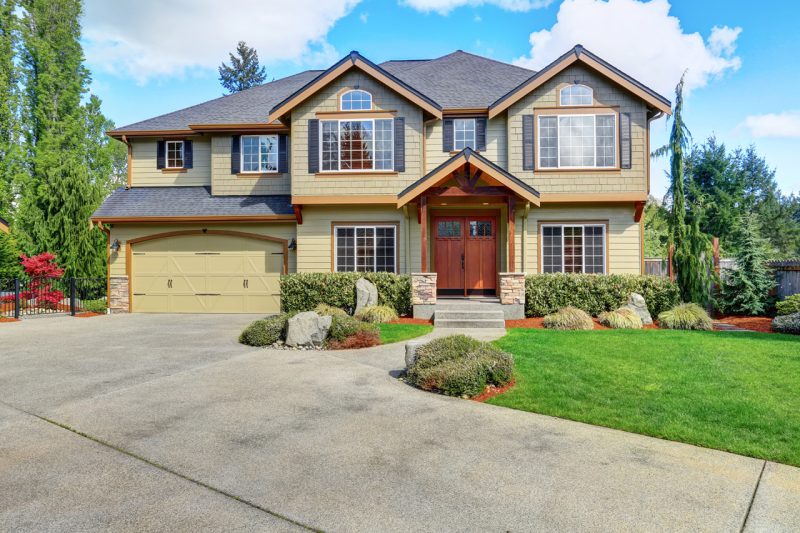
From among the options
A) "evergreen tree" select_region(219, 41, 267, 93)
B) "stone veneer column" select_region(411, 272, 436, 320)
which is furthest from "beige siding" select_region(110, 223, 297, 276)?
"evergreen tree" select_region(219, 41, 267, 93)

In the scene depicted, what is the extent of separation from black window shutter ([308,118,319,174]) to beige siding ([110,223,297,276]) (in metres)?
2.08

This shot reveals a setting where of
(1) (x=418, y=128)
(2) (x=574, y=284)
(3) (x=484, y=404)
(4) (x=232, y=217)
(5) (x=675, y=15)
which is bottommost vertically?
(3) (x=484, y=404)

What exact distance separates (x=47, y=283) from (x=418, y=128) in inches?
555

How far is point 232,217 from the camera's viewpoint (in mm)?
14539

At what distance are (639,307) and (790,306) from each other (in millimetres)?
3803

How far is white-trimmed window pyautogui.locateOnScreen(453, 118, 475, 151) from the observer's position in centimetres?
1457

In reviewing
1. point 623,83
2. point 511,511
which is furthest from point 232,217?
point 511,511

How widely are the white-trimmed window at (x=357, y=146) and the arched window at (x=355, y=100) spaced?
423 millimetres

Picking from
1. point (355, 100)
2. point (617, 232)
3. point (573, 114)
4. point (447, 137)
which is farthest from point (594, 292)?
point (355, 100)

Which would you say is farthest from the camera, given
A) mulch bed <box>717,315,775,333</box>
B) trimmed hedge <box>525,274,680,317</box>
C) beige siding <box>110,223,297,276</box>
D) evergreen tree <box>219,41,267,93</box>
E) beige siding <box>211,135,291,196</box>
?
evergreen tree <box>219,41,267,93</box>

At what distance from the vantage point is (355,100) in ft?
46.6

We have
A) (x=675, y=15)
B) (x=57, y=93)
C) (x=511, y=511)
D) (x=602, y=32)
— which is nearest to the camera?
(x=511, y=511)

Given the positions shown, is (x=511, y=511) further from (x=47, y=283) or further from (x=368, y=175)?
(x=47, y=283)

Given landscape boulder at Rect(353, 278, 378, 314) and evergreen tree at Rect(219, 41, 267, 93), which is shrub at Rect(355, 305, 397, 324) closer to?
landscape boulder at Rect(353, 278, 378, 314)
